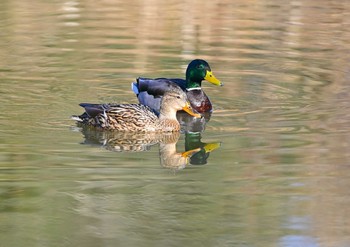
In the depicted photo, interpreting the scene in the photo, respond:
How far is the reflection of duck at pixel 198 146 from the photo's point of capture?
11175 mm

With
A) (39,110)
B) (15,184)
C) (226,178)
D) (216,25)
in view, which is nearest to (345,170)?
(226,178)

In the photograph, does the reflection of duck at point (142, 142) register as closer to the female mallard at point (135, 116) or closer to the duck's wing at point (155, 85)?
the female mallard at point (135, 116)

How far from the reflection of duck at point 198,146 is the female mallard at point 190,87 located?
144 centimetres

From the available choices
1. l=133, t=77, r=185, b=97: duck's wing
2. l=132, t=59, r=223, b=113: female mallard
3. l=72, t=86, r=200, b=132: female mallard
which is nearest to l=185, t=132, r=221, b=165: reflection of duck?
l=72, t=86, r=200, b=132: female mallard

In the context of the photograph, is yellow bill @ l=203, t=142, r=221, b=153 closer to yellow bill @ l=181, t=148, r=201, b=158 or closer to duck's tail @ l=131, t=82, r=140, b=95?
yellow bill @ l=181, t=148, r=201, b=158

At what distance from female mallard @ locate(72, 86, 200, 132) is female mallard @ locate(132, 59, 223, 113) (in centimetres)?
106

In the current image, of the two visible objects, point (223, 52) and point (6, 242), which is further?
point (223, 52)

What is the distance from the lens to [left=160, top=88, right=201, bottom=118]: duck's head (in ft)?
42.4

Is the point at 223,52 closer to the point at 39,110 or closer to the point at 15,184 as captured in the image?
the point at 39,110

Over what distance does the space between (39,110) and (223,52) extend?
5533 mm

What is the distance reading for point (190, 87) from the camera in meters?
15.1

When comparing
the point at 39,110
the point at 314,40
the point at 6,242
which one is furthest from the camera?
the point at 314,40

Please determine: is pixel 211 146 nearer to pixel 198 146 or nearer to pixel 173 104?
pixel 198 146

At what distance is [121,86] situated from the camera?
1557 cm
